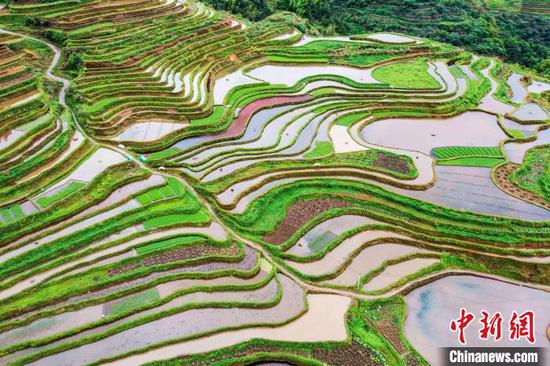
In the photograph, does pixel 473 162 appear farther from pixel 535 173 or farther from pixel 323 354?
pixel 323 354

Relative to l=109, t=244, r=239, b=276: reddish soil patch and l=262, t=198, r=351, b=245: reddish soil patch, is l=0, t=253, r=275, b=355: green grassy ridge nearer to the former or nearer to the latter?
l=109, t=244, r=239, b=276: reddish soil patch

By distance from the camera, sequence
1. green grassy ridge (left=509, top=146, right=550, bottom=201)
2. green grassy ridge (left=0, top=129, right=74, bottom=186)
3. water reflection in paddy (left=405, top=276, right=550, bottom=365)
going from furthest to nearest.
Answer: green grassy ridge (left=509, top=146, right=550, bottom=201)
green grassy ridge (left=0, top=129, right=74, bottom=186)
water reflection in paddy (left=405, top=276, right=550, bottom=365)

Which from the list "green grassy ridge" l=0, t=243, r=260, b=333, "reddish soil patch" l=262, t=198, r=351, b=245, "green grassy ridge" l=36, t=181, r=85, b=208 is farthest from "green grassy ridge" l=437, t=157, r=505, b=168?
"green grassy ridge" l=36, t=181, r=85, b=208

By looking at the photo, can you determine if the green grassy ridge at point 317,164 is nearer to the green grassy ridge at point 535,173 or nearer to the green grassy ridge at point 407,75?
the green grassy ridge at point 535,173

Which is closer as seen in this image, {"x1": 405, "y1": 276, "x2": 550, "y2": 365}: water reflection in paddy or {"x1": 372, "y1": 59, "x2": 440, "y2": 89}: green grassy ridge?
{"x1": 405, "y1": 276, "x2": 550, "y2": 365}: water reflection in paddy

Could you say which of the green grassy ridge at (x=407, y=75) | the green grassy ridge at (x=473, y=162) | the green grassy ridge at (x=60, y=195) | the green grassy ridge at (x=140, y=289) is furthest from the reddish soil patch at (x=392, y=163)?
the green grassy ridge at (x=60, y=195)

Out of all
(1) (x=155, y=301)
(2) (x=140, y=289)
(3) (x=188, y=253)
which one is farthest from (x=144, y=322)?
(3) (x=188, y=253)

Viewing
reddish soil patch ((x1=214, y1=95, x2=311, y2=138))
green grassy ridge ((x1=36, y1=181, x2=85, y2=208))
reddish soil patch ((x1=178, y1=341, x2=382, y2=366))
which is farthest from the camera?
reddish soil patch ((x1=214, y1=95, x2=311, y2=138))

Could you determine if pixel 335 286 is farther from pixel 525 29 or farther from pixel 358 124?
pixel 525 29
